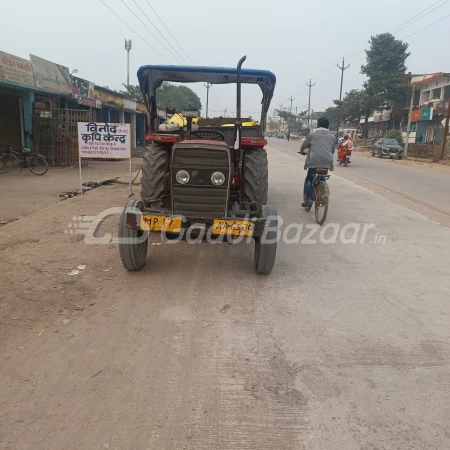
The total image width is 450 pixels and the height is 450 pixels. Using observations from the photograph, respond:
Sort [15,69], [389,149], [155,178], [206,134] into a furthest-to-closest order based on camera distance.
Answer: [389,149], [15,69], [206,134], [155,178]

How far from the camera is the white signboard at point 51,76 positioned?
16078 millimetres

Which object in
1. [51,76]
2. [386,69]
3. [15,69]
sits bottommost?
[15,69]

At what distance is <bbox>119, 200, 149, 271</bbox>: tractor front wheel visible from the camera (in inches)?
185

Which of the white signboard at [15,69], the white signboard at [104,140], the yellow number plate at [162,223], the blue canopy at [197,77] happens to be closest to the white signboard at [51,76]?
the white signboard at [15,69]

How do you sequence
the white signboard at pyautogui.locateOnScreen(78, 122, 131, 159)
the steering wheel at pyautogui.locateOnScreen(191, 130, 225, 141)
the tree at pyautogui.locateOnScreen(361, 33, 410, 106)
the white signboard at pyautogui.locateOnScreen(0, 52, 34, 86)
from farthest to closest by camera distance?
the tree at pyautogui.locateOnScreen(361, 33, 410, 106) < the white signboard at pyautogui.locateOnScreen(0, 52, 34, 86) < the white signboard at pyautogui.locateOnScreen(78, 122, 131, 159) < the steering wheel at pyautogui.locateOnScreen(191, 130, 225, 141)

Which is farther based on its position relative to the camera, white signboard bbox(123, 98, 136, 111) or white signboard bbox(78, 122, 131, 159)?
white signboard bbox(123, 98, 136, 111)

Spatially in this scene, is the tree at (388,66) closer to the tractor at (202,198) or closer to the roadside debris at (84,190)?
the roadside debris at (84,190)

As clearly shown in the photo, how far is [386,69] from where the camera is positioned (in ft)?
170

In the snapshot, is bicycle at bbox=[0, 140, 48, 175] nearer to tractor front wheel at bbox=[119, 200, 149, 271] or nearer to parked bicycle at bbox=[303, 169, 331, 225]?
parked bicycle at bbox=[303, 169, 331, 225]

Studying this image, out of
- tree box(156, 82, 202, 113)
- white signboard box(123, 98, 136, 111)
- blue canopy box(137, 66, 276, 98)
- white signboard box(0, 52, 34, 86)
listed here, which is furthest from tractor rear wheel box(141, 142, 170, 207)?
tree box(156, 82, 202, 113)

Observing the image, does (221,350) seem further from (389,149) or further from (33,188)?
(389,149)

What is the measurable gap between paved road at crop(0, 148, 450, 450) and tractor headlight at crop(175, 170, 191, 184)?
44.1 inches

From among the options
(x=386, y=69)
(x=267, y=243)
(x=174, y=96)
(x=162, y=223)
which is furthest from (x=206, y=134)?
(x=174, y=96)

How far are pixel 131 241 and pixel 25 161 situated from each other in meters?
11.9
